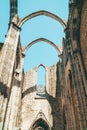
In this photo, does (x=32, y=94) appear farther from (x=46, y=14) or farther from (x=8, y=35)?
(x=46, y=14)

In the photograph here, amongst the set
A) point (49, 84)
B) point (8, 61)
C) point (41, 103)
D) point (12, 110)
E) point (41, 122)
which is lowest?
point (41, 122)

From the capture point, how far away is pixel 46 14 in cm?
1303

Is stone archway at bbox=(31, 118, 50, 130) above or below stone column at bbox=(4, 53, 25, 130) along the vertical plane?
below

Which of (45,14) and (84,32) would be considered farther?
(45,14)

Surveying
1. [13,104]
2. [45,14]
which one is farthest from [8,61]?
[45,14]

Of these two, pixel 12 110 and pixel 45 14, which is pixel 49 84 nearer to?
pixel 12 110

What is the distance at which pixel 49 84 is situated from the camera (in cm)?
1309

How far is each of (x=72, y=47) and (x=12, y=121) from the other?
4737mm

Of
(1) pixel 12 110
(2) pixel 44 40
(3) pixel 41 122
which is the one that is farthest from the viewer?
(2) pixel 44 40

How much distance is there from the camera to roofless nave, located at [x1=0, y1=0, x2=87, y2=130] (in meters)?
7.18

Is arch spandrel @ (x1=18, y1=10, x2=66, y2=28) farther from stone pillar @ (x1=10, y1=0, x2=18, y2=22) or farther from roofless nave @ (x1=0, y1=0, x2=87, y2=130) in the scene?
stone pillar @ (x1=10, y1=0, x2=18, y2=22)

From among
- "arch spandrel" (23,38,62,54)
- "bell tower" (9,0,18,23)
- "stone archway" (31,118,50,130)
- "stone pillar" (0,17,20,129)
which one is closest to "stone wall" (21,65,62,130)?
"stone archway" (31,118,50,130)

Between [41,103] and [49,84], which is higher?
[49,84]

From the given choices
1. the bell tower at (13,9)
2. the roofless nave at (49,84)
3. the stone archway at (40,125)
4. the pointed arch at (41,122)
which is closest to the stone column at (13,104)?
the roofless nave at (49,84)
